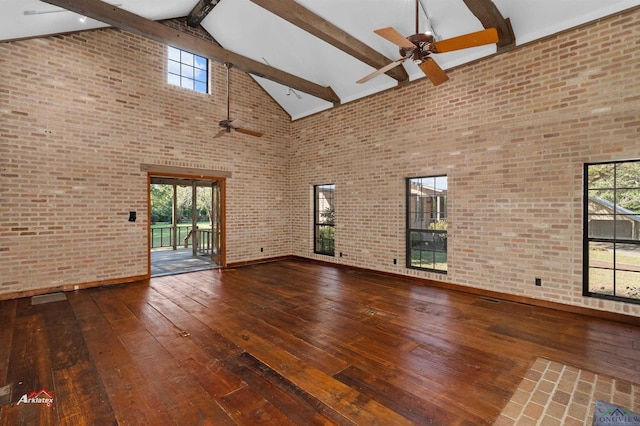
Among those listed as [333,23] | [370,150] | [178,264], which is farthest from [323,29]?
[178,264]

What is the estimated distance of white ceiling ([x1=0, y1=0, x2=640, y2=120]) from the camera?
399cm

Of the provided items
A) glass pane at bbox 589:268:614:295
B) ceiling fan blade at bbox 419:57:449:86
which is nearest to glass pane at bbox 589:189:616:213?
glass pane at bbox 589:268:614:295

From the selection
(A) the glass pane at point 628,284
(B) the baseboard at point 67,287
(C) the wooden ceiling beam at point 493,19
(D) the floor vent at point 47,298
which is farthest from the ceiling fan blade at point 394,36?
(B) the baseboard at point 67,287

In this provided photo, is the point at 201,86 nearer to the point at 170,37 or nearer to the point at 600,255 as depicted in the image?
the point at 170,37

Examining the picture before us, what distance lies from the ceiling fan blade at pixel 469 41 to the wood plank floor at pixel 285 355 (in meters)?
3.00

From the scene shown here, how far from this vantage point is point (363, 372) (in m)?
2.55


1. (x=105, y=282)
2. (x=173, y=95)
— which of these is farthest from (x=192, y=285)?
(x=173, y=95)

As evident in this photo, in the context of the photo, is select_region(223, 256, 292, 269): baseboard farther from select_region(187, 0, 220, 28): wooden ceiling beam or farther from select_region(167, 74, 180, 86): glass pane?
select_region(187, 0, 220, 28): wooden ceiling beam

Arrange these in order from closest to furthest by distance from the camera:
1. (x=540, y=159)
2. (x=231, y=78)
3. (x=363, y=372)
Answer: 1. (x=363, y=372)
2. (x=540, y=159)
3. (x=231, y=78)

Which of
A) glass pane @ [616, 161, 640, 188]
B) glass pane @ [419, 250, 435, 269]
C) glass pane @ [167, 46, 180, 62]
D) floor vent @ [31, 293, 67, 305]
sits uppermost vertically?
glass pane @ [167, 46, 180, 62]

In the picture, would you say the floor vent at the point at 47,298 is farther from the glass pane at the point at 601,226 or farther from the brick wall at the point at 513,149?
the glass pane at the point at 601,226

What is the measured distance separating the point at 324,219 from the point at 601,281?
5.27m

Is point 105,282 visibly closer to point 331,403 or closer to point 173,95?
point 173,95

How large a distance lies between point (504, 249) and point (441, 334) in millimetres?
2101
